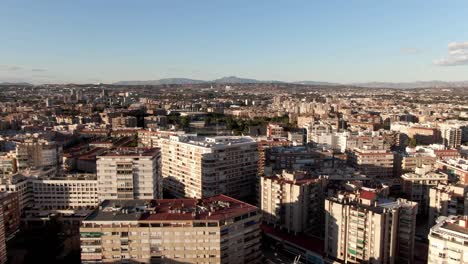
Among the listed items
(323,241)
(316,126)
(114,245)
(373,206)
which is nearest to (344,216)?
(373,206)

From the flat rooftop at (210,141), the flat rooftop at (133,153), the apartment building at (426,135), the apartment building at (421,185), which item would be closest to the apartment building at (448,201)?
the apartment building at (421,185)

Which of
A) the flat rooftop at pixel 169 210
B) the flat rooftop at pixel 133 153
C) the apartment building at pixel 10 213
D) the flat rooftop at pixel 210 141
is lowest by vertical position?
the apartment building at pixel 10 213

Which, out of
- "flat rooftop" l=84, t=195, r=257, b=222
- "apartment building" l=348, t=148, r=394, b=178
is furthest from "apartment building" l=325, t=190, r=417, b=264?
"apartment building" l=348, t=148, r=394, b=178

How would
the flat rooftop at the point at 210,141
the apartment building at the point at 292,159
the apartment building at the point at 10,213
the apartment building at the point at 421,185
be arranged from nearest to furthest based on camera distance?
1. the apartment building at the point at 10,213
2. the apartment building at the point at 421,185
3. the flat rooftop at the point at 210,141
4. the apartment building at the point at 292,159

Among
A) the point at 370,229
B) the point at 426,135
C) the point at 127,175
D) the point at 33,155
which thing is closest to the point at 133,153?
the point at 127,175

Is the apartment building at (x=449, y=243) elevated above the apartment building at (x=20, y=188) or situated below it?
above

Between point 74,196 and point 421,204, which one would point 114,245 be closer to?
point 74,196

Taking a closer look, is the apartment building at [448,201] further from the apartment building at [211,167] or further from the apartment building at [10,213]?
the apartment building at [10,213]

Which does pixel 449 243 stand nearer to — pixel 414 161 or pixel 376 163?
pixel 376 163
